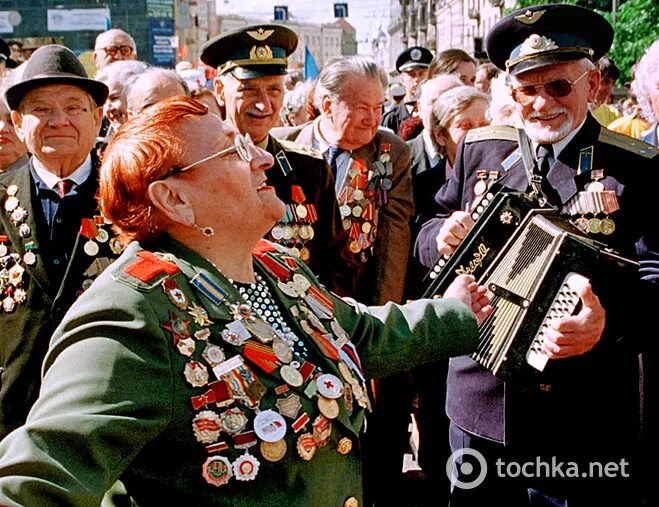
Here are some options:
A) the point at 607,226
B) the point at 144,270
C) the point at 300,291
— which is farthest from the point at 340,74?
the point at 144,270

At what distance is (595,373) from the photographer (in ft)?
10.8

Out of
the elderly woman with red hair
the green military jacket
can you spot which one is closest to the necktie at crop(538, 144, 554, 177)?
the elderly woman with red hair

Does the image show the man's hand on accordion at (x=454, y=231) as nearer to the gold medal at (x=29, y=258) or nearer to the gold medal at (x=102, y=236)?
the gold medal at (x=102, y=236)

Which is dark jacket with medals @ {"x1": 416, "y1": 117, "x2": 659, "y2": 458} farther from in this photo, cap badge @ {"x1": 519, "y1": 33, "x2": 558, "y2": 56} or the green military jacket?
the green military jacket

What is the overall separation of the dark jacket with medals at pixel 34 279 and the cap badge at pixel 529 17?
187cm

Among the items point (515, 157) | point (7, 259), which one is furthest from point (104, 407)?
point (515, 157)

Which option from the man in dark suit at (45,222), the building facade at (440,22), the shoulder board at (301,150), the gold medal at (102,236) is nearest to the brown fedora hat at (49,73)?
the man in dark suit at (45,222)

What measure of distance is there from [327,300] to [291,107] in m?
6.44

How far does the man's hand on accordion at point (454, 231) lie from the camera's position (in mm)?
3254

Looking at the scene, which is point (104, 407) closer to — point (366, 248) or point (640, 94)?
point (366, 248)

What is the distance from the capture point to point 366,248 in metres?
5.04

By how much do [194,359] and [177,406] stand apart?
13cm

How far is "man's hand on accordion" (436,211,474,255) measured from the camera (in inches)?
128
